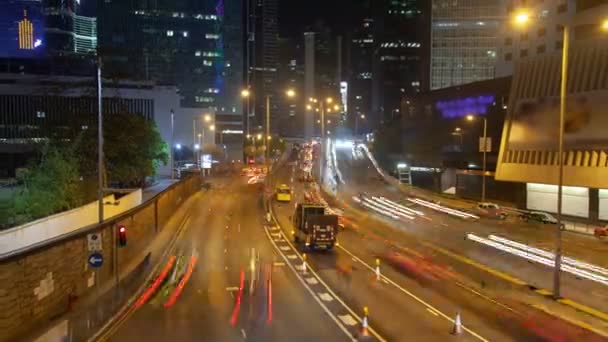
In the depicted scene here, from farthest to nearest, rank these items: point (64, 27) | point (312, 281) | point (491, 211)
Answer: point (64, 27) < point (491, 211) < point (312, 281)

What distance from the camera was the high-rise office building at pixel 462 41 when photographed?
140375 millimetres

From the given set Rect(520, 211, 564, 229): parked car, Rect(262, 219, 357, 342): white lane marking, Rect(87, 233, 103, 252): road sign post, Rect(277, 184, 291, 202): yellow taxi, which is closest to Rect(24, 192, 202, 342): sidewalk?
Rect(87, 233, 103, 252): road sign post

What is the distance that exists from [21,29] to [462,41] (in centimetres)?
10109

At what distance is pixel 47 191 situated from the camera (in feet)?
102

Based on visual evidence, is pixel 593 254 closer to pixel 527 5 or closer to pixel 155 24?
pixel 527 5

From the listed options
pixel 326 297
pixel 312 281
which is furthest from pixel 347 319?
pixel 312 281

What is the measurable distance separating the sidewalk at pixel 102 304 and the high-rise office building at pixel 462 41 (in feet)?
393

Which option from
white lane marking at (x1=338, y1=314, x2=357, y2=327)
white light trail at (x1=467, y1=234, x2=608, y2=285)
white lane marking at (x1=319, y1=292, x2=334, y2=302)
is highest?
white lane marking at (x1=338, y1=314, x2=357, y2=327)

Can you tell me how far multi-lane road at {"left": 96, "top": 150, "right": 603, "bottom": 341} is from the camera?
60.2 feet

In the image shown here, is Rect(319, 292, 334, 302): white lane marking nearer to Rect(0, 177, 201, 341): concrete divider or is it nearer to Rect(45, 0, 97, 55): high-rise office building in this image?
Rect(0, 177, 201, 341): concrete divider

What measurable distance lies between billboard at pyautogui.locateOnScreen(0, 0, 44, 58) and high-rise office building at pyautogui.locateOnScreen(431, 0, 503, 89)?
91.4 m

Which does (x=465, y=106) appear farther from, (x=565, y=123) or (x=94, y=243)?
(x=94, y=243)

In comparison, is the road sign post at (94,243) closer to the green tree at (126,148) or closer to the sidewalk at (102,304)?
the sidewalk at (102,304)

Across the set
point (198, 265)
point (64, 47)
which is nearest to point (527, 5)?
point (198, 265)
